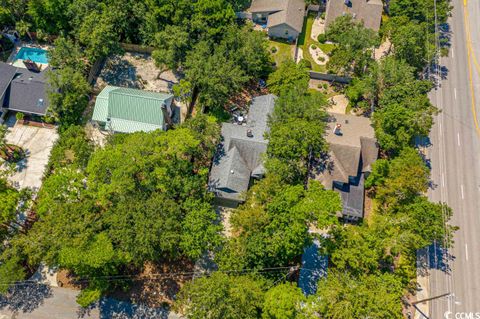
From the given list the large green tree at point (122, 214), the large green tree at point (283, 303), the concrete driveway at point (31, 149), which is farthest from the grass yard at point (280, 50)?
the large green tree at point (283, 303)

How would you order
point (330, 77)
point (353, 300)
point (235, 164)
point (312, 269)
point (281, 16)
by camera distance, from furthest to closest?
point (281, 16)
point (330, 77)
point (235, 164)
point (312, 269)
point (353, 300)

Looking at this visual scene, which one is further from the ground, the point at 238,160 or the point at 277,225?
the point at 238,160

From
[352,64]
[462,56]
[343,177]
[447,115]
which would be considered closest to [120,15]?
[352,64]

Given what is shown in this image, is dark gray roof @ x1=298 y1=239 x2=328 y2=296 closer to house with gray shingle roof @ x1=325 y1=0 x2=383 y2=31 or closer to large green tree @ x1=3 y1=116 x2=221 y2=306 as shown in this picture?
large green tree @ x1=3 y1=116 x2=221 y2=306

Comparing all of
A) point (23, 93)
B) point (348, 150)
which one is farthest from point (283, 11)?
point (23, 93)

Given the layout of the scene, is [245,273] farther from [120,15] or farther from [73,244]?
[120,15]

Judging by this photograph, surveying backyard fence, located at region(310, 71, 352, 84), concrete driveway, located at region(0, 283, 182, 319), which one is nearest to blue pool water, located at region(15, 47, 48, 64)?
concrete driveway, located at region(0, 283, 182, 319)

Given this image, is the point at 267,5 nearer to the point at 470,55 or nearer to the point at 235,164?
the point at 235,164
